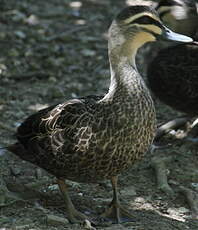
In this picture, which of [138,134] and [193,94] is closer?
[138,134]

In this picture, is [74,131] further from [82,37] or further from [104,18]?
[104,18]

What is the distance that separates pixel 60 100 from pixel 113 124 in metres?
2.98

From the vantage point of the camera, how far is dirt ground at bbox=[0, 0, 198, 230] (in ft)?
15.9

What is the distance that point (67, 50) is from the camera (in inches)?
349

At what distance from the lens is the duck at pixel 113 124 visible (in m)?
4.46

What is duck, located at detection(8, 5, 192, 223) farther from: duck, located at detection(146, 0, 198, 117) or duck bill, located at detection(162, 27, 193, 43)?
duck, located at detection(146, 0, 198, 117)

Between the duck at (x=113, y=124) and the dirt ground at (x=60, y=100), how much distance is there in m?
0.40

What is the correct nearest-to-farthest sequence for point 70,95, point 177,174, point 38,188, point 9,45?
point 38,188 → point 177,174 → point 70,95 → point 9,45

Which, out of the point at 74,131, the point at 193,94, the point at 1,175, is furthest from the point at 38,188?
the point at 193,94

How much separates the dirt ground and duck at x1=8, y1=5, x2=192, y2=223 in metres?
0.40

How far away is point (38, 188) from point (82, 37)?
14.6 ft

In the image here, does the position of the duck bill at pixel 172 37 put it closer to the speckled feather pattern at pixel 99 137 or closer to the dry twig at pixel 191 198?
the speckled feather pattern at pixel 99 137

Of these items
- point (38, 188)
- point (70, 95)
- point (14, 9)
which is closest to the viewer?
point (38, 188)

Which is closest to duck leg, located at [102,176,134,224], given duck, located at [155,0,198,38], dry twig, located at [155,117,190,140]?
dry twig, located at [155,117,190,140]
